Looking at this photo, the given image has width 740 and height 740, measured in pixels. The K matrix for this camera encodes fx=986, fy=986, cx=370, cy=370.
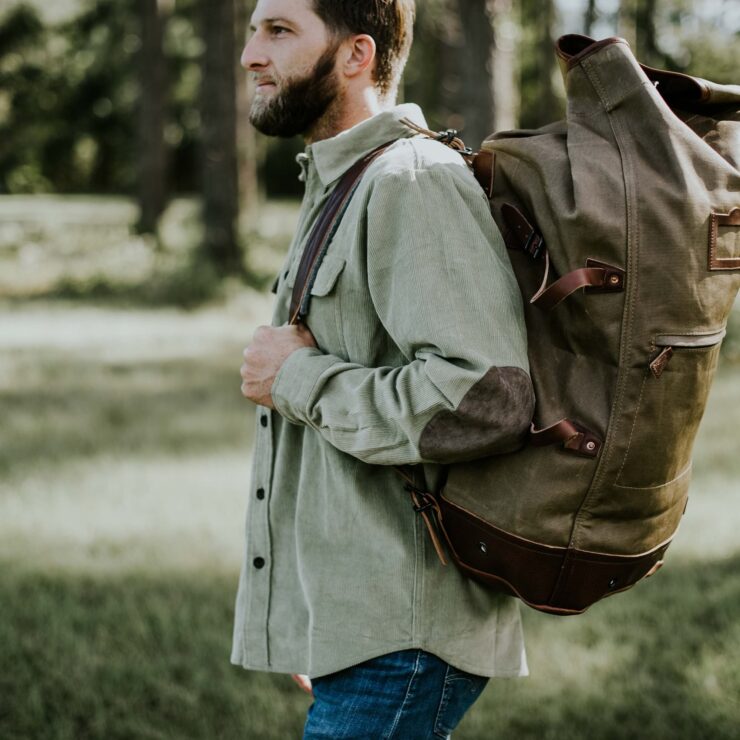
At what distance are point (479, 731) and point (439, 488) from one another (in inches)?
83.0

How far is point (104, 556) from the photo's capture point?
5035mm

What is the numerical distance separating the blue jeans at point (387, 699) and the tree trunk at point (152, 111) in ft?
60.6

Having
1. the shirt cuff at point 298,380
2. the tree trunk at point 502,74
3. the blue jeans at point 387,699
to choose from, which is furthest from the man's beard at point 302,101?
the tree trunk at point 502,74

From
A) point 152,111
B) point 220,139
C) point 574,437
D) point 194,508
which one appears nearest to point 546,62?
point 152,111

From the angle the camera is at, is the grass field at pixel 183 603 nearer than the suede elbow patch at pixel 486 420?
No

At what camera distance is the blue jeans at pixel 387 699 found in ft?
6.20

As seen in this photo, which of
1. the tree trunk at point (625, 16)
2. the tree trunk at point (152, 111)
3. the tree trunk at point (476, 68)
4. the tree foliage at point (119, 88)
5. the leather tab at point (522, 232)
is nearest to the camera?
the leather tab at point (522, 232)

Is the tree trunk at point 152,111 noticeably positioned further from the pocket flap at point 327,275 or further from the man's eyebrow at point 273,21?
the pocket flap at point 327,275

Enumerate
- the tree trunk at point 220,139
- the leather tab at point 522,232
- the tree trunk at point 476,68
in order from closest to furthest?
the leather tab at point 522,232 → the tree trunk at point 476,68 → the tree trunk at point 220,139

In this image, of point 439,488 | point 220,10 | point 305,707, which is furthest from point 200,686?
point 220,10

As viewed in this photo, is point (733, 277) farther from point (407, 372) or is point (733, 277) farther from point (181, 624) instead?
point (181, 624)

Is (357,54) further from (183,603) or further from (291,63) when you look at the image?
(183,603)

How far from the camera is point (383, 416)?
1.82 meters

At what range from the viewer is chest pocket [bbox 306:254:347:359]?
1969 mm
